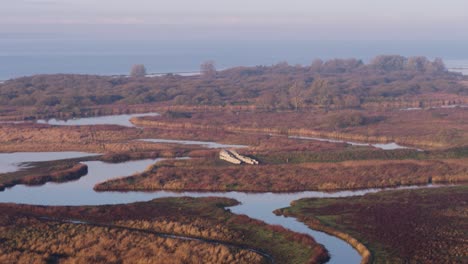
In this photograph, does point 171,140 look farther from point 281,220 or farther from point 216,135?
point 281,220

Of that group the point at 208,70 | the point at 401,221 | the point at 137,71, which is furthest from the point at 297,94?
the point at 401,221

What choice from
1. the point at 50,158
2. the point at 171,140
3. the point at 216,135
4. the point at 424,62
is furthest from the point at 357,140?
the point at 424,62

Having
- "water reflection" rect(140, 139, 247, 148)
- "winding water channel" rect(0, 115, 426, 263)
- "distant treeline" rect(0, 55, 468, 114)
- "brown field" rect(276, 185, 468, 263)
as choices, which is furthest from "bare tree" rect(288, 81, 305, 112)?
"brown field" rect(276, 185, 468, 263)

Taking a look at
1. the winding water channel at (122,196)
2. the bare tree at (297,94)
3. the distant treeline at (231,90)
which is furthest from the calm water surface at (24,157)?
the bare tree at (297,94)

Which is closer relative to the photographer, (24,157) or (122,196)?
(122,196)

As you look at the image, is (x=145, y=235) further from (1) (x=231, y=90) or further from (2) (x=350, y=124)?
(1) (x=231, y=90)

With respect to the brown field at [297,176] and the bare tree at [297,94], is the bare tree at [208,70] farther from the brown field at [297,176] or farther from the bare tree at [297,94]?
the brown field at [297,176]
